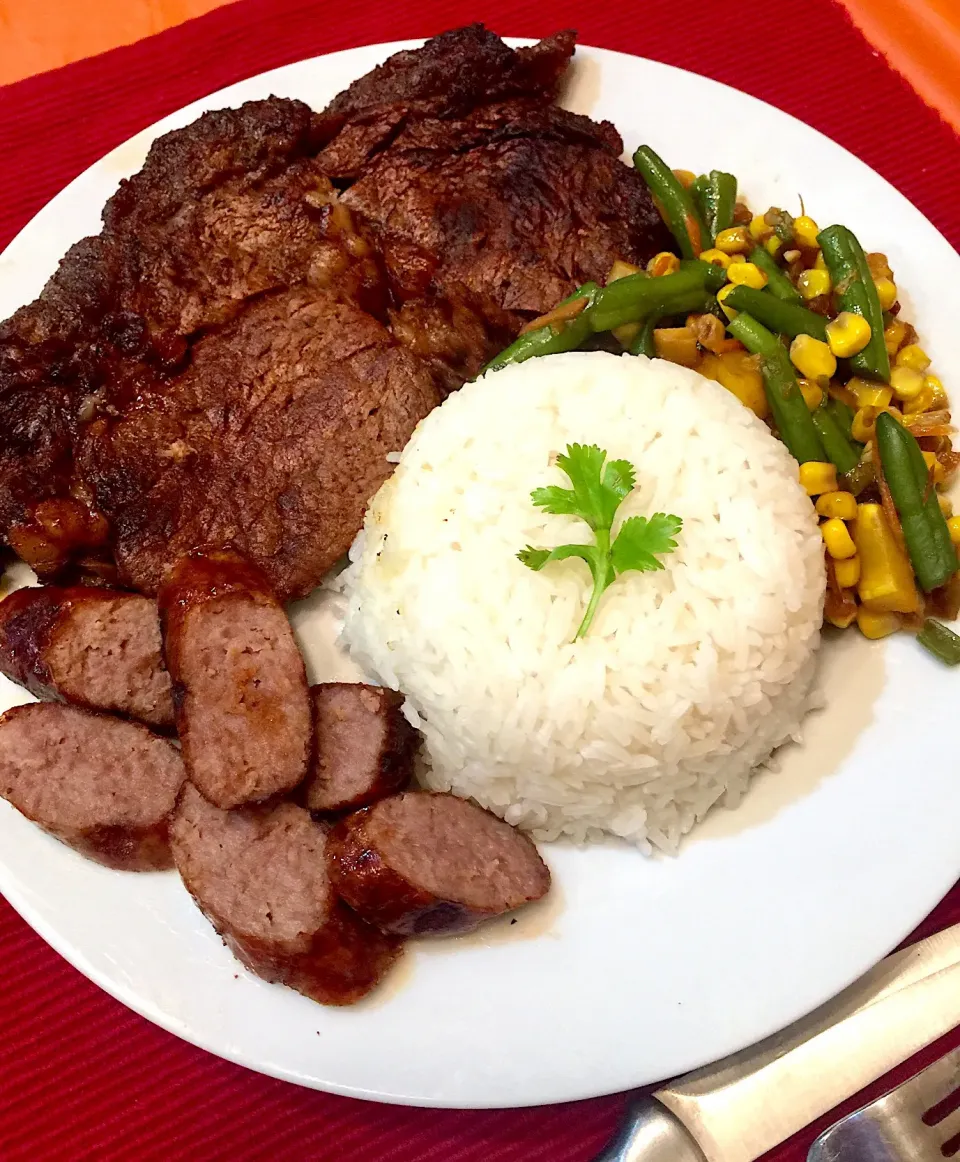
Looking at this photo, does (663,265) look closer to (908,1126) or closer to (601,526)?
(601,526)

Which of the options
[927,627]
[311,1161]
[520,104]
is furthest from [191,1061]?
[520,104]

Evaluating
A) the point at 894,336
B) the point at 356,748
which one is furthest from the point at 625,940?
the point at 894,336

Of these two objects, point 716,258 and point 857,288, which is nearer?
point 857,288

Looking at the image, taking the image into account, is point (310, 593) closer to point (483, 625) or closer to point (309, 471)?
point (309, 471)

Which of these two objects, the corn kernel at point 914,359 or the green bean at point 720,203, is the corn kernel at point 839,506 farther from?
the green bean at point 720,203

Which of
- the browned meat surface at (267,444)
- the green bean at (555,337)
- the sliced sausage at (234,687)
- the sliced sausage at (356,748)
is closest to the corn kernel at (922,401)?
the green bean at (555,337)

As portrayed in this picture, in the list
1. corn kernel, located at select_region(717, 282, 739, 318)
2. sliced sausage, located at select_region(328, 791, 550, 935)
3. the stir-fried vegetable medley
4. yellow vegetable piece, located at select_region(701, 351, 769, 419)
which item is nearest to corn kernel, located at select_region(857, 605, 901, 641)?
the stir-fried vegetable medley
